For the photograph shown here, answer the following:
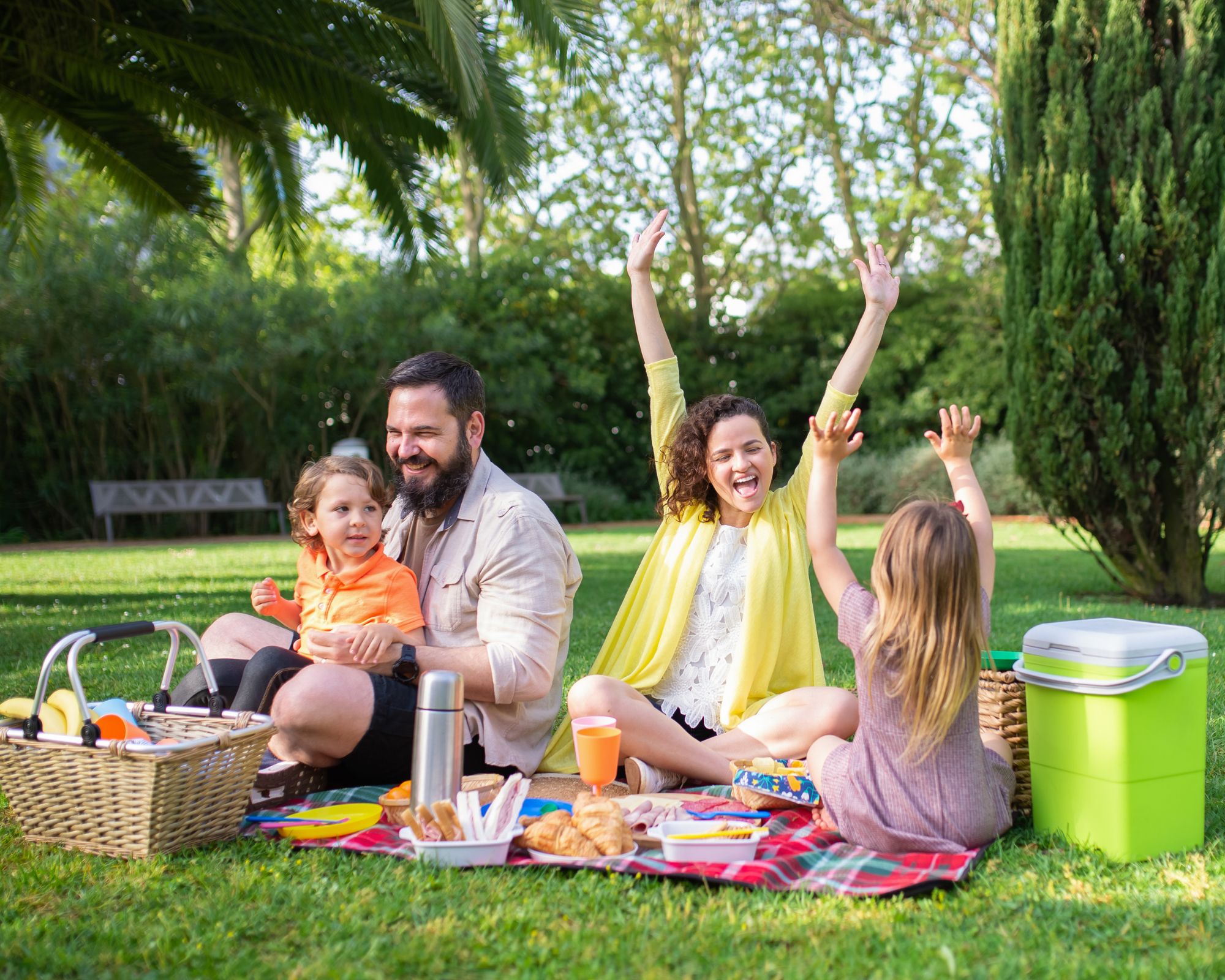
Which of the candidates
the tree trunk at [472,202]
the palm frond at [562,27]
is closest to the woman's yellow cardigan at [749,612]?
the palm frond at [562,27]

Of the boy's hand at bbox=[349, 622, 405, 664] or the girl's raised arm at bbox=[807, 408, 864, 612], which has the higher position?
the girl's raised arm at bbox=[807, 408, 864, 612]

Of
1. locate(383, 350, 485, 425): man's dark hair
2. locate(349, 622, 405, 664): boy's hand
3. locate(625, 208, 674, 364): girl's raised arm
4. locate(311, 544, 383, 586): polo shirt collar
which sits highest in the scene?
locate(625, 208, 674, 364): girl's raised arm

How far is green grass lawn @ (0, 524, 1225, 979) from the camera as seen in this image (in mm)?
2232

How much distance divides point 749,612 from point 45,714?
221cm

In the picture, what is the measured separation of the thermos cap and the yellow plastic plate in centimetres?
48

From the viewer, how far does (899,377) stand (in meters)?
21.2

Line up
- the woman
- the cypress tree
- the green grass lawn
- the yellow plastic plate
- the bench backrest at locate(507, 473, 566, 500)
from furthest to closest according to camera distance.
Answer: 1. the bench backrest at locate(507, 473, 566, 500)
2. the cypress tree
3. the woman
4. the yellow plastic plate
5. the green grass lawn

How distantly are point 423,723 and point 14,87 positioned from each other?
294 inches

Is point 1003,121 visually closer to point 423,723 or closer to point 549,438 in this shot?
point 423,723

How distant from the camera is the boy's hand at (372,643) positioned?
3244 mm

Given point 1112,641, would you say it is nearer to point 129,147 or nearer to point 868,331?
point 868,331

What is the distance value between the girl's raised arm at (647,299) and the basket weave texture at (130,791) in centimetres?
194

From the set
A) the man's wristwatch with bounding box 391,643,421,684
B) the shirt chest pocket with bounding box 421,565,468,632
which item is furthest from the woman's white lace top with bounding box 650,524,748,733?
the man's wristwatch with bounding box 391,643,421,684

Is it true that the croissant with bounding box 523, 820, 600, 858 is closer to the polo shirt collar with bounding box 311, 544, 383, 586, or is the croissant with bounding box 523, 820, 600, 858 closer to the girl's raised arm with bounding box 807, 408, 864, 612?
the girl's raised arm with bounding box 807, 408, 864, 612
